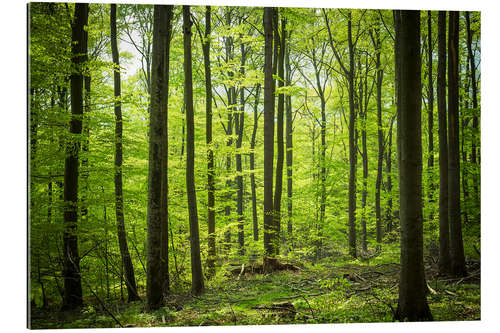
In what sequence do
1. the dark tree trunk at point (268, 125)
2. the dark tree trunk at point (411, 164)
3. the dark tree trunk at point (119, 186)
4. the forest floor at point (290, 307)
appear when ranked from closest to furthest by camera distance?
1. the dark tree trunk at point (411, 164)
2. the forest floor at point (290, 307)
3. the dark tree trunk at point (119, 186)
4. the dark tree trunk at point (268, 125)

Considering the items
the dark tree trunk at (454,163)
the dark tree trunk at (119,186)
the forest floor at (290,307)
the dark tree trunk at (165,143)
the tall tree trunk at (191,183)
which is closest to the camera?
the forest floor at (290,307)

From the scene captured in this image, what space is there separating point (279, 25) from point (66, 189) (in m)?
5.76

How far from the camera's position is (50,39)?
13.6ft

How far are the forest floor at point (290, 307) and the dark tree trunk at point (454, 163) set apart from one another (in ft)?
0.79

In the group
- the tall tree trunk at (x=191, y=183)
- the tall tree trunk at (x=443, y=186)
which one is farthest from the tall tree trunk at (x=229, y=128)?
the tall tree trunk at (x=443, y=186)

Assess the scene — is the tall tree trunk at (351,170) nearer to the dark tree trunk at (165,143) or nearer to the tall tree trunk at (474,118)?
the tall tree trunk at (474,118)

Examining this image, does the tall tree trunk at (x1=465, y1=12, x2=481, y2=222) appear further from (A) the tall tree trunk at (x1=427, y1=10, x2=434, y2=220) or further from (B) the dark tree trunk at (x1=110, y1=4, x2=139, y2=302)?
(B) the dark tree trunk at (x1=110, y1=4, x2=139, y2=302)

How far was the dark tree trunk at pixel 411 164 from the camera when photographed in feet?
10.5

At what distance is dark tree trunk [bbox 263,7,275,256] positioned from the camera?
6352mm

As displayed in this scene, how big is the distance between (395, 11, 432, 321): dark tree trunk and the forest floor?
59 cm
